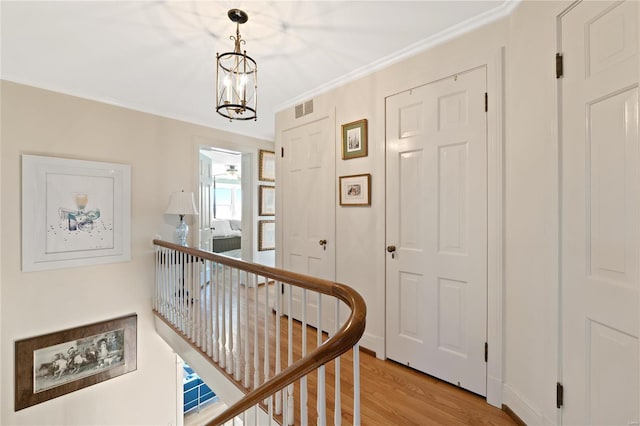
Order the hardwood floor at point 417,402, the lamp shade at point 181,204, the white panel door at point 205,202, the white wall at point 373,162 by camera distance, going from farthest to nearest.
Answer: the white panel door at point 205,202
the lamp shade at point 181,204
the white wall at point 373,162
the hardwood floor at point 417,402

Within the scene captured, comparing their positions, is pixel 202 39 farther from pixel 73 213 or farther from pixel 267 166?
pixel 267 166

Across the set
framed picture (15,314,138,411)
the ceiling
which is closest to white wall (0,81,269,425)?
framed picture (15,314,138,411)

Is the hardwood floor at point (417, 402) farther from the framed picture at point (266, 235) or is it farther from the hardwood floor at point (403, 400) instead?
the framed picture at point (266, 235)

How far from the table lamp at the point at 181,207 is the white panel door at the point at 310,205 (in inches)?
44.1

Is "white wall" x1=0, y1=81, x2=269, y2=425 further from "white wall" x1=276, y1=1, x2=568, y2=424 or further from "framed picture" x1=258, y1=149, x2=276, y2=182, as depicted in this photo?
"white wall" x1=276, y1=1, x2=568, y2=424

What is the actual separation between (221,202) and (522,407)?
27.1 ft

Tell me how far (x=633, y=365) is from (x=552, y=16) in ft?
5.19

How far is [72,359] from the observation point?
9.55 feet

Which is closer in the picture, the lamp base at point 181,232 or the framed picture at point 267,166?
the lamp base at point 181,232

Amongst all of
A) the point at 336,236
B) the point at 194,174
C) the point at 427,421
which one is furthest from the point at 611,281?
the point at 194,174

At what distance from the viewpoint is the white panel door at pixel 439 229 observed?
6.04ft

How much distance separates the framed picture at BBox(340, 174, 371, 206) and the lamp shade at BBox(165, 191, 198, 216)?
1932mm

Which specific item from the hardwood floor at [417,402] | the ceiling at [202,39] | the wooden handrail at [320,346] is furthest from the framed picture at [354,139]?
the hardwood floor at [417,402]

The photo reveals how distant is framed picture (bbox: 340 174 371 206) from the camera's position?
2422 millimetres
